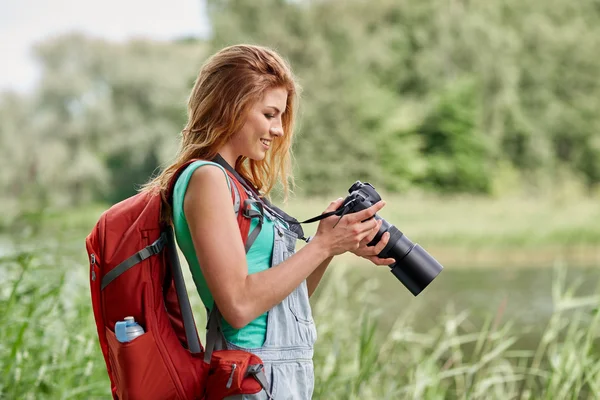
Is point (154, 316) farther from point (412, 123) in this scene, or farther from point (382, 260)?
point (412, 123)

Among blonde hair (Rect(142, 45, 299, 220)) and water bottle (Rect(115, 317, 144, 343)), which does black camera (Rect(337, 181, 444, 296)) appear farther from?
water bottle (Rect(115, 317, 144, 343))

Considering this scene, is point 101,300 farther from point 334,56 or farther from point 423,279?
point 334,56

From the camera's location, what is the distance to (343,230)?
1.24 meters

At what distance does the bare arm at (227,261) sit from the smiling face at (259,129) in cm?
13

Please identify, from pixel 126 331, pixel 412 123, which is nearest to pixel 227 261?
pixel 126 331

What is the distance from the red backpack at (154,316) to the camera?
1.19 meters

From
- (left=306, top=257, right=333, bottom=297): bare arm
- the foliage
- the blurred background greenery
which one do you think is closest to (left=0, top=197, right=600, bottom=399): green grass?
(left=306, top=257, right=333, bottom=297): bare arm

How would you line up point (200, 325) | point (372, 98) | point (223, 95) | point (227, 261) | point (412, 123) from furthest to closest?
1. point (412, 123)
2. point (372, 98)
3. point (200, 325)
4. point (223, 95)
5. point (227, 261)

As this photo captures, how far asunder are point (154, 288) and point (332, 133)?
80.0 feet

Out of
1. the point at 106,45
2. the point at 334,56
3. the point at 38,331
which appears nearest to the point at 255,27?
the point at 334,56

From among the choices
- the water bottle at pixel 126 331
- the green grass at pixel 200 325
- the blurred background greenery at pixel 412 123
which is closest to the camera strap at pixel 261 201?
the water bottle at pixel 126 331

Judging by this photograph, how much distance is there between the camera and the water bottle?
1.18 metres

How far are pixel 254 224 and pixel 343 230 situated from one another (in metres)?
0.14

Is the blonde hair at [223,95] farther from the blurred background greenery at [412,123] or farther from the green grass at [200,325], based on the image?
the blurred background greenery at [412,123]
